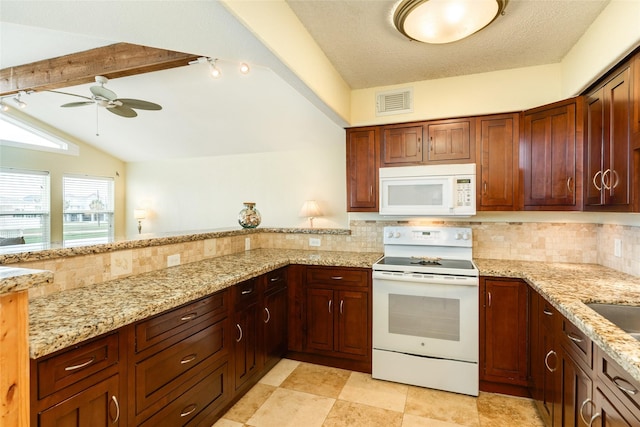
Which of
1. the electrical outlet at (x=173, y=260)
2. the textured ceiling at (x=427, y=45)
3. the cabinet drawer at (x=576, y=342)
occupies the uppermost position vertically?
the textured ceiling at (x=427, y=45)

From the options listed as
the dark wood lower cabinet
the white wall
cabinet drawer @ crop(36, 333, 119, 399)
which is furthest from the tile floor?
the white wall

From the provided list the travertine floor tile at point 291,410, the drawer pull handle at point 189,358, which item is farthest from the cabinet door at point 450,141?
the drawer pull handle at point 189,358

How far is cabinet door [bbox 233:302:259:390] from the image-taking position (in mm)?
2113

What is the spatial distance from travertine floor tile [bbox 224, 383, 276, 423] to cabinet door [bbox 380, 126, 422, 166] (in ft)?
6.82

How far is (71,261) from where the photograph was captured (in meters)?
1.63

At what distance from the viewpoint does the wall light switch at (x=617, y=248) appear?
2195 millimetres

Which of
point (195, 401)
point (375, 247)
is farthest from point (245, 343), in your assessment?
point (375, 247)

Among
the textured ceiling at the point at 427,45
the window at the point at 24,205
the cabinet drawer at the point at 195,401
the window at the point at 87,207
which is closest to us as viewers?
the cabinet drawer at the point at 195,401

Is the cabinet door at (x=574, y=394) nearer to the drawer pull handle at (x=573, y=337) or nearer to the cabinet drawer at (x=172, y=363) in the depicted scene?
the drawer pull handle at (x=573, y=337)

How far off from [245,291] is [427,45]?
2.13 metres

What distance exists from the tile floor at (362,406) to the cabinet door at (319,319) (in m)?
0.27

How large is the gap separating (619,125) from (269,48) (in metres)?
1.95

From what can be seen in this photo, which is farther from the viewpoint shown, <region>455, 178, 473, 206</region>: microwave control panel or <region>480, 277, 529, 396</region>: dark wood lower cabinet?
<region>455, 178, 473, 206</region>: microwave control panel

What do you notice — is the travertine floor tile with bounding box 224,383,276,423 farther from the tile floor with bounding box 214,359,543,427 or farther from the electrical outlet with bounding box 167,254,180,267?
the electrical outlet with bounding box 167,254,180,267
